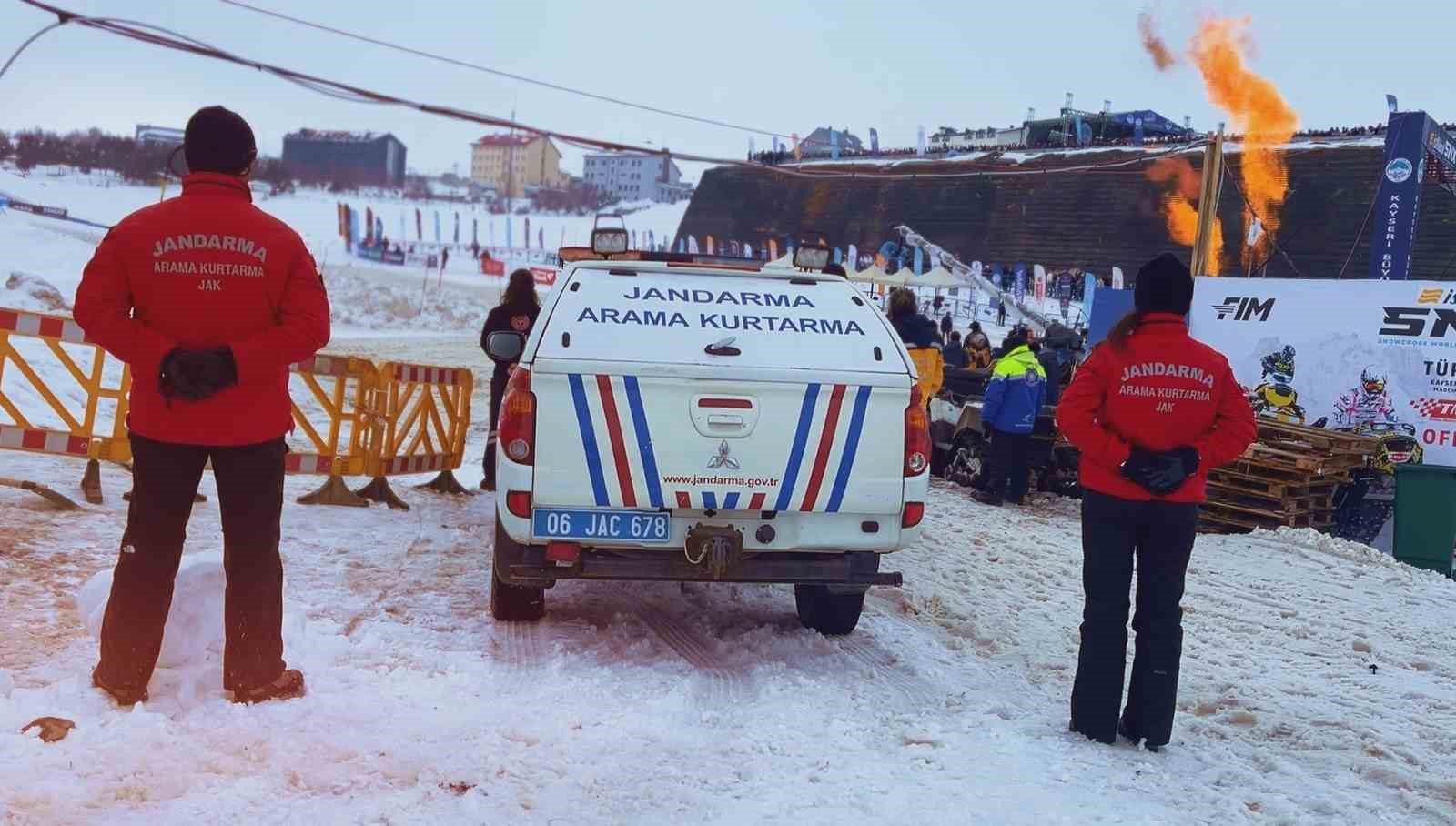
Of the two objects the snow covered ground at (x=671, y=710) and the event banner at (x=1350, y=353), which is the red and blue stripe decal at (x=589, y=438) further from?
the event banner at (x=1350, y=353)

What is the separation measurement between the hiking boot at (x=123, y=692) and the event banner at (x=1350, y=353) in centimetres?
1083

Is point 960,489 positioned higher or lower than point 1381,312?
lower

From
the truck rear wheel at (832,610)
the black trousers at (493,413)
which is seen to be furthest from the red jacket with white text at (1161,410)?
the black trousers at (493,413)

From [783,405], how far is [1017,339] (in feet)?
31.7

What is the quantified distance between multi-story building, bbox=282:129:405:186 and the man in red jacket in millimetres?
115299

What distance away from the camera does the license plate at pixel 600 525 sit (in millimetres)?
5125

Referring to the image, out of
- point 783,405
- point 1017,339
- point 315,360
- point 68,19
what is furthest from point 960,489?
point 68,19

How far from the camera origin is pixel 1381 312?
11.6 m

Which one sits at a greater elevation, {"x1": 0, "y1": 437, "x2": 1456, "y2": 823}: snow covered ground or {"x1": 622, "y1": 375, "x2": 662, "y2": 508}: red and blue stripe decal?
{"x1": 622, "y1": 375, "x2": 662, "y2": 508}: red and blue stripe decal

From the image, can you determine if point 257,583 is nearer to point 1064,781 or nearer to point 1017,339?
point 1064,781

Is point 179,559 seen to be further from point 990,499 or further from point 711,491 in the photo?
point 990,499

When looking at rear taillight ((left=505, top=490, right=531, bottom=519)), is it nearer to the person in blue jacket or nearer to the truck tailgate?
the truck tailgate

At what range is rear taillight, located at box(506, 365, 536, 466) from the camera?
510 centimetres

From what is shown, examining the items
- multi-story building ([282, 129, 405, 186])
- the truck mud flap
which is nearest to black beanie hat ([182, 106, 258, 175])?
Answer: the truck mud flap
